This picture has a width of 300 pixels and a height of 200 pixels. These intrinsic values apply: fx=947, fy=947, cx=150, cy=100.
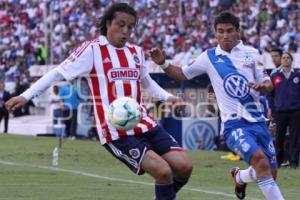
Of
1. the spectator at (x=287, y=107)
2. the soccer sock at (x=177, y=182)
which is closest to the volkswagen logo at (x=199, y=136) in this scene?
the spectator at (x=287, y=107)

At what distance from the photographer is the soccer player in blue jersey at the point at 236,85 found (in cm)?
1045

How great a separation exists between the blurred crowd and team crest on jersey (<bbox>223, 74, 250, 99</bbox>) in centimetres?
1658

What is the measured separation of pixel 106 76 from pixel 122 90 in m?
0.22

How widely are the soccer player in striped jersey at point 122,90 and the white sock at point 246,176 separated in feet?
5.62

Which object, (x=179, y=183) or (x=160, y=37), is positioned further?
(x=160, y=37)

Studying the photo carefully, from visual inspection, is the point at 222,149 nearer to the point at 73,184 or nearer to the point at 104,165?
the point at 104,165

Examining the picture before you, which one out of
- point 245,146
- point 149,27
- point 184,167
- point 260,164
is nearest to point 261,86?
point 245,146

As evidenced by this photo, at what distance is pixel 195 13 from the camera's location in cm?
3494

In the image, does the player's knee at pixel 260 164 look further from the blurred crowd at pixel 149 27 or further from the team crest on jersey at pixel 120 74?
the blurred crowd at pixel 149 27

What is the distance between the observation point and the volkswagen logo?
25344mm

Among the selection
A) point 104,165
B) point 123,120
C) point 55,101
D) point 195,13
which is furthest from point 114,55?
point 195,13

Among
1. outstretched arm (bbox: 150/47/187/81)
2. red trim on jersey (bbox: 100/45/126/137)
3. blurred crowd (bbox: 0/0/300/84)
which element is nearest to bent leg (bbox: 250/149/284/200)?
outstretched arm (bbox: 150/47/187/81)

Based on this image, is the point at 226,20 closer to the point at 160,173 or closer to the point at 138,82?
Answer: the point at 138,82

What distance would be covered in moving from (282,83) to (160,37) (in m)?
17.2
